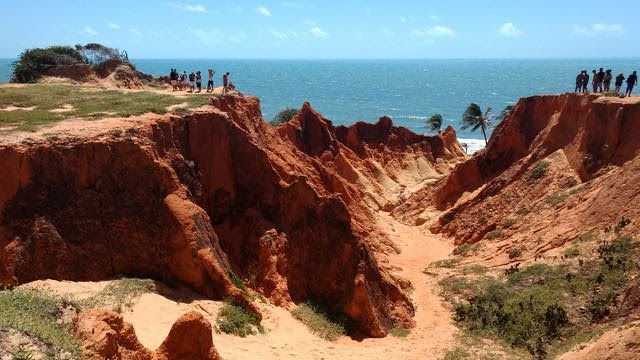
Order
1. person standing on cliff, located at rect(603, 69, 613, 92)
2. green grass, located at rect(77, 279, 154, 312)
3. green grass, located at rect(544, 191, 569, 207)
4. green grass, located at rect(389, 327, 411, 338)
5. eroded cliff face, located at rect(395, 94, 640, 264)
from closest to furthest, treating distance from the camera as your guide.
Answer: green grass, located at rect(77, 279, 154, 312)
green grass, located at rect(389, 327, 411, 338)
eroded cliff face, located at rect(395, 94, 640, 264)
green grass, located at rect(544, 191, 569, 207)
person standing on cliff, located at rect(603, 69, 613, 92)

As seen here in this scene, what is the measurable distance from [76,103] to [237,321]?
1223cm

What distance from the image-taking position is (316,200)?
67.8 feet

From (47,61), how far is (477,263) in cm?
2923

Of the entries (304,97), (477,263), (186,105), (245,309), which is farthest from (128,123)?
(304,97)

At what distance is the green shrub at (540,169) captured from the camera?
3139cm

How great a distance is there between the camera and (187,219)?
16703 millimetres

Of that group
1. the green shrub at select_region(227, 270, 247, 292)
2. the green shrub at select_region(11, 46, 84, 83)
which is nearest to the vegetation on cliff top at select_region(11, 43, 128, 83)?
the green shrub at select_region(11, 46, 84, 83)

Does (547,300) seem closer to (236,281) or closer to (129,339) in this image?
(236,281)

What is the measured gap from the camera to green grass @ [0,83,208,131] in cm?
1880

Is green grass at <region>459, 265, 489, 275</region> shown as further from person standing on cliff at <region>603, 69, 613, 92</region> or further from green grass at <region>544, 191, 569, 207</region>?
person standing on cliff at <region>603, 69, 613, 92</region>

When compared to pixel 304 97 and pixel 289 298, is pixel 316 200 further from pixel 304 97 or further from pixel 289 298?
pixel 304 97

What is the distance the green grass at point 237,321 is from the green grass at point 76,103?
7.54 metres

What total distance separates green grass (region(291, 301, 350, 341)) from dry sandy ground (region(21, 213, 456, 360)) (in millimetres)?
257

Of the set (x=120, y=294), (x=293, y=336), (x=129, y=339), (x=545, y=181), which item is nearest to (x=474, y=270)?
(x=545, y=181)
